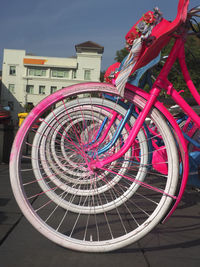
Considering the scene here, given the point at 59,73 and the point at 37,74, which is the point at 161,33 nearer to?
the point at 59,73

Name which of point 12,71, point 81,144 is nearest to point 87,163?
point 81,144

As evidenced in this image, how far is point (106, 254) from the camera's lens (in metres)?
2.18

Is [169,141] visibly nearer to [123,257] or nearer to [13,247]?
[123,257]

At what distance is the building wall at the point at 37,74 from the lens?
59562 mm

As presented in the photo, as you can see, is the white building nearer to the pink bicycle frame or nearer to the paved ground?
the paved ground

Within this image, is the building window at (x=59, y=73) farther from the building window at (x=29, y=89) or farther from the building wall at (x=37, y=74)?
the building window at (x=29, y=89)

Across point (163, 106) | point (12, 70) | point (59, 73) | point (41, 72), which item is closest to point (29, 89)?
point (41, 72)

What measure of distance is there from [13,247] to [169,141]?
4.21 feet

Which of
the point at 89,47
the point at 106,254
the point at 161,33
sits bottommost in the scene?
the point at 106,254

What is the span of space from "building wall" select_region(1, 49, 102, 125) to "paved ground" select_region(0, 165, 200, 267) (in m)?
57.3

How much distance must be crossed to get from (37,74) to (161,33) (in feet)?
199

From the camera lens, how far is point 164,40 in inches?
83.6

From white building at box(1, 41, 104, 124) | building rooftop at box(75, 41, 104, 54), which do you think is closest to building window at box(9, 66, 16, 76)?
white building at box(1, 41, 104, 124)

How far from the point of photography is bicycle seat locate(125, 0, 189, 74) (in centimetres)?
203
